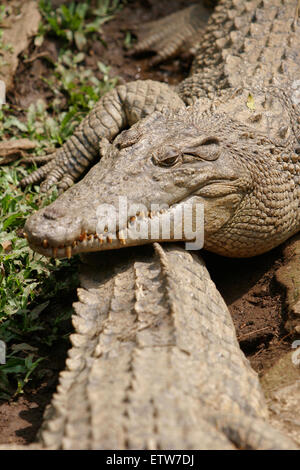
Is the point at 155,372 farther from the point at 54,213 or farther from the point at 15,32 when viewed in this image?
the point at 15,32

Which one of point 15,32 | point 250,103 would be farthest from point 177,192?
point 15,32

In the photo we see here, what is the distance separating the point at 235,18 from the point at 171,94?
112 cm

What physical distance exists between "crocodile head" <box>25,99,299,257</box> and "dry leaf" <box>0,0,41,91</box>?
7.62ft

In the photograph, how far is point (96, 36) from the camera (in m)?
6.23

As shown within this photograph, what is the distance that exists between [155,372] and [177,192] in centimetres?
123

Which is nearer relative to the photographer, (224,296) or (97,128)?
(224,296)

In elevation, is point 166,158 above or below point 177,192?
above

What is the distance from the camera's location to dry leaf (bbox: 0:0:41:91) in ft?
17.6

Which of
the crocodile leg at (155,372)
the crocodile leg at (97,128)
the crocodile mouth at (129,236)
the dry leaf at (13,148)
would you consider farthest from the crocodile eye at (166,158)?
the dry leaf at (13,148)

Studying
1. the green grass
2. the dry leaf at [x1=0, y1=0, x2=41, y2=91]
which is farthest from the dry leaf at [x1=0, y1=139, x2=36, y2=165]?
the dry leaf at [x1=0, y1=0, x2=41, y2=91]

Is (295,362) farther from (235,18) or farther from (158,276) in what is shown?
(235,18)

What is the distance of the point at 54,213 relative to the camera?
3023 millimetres

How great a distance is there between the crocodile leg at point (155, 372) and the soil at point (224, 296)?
49cm

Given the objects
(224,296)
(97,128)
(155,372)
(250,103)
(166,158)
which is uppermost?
(250,103)
